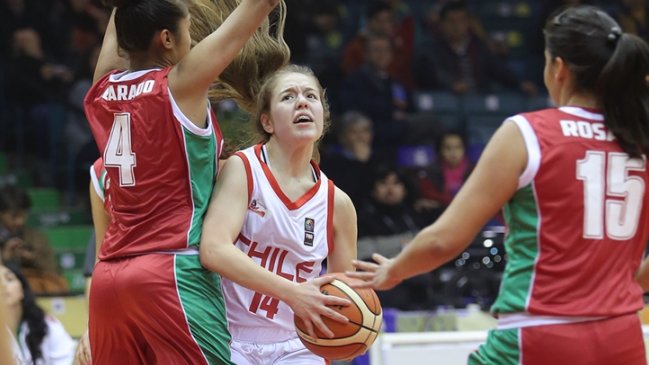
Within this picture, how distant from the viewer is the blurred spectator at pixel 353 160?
33.3 ft

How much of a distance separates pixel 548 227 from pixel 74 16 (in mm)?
9915

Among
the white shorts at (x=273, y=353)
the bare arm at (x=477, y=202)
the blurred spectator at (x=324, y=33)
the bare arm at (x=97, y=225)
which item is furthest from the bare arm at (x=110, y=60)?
the blurred spectator at (x=324, y=33)

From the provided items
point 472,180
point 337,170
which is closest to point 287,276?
point 472,180

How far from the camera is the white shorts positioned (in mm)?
4520

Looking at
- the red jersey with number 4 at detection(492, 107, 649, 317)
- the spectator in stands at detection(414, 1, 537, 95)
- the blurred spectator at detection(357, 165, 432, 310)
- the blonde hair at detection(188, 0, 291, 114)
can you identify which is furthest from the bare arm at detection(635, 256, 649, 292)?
the spectator in stands at detection(414, 1, 537, 95)

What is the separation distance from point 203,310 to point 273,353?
464mm

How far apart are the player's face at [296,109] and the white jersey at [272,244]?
14 centimetres

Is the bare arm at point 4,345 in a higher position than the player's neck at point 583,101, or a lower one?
lower

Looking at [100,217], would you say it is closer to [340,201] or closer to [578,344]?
[340,201]

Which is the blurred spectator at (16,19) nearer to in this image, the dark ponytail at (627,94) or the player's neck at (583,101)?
the player's neck at (583,101)

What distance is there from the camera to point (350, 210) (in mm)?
4746

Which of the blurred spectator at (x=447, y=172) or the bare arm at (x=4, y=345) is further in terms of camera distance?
the blurred spectator at (x=447, y=172)

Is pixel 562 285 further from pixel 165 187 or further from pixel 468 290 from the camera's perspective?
pixel 468 290

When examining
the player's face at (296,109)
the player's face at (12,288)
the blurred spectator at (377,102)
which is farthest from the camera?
the blurred spectator at (377,102)
